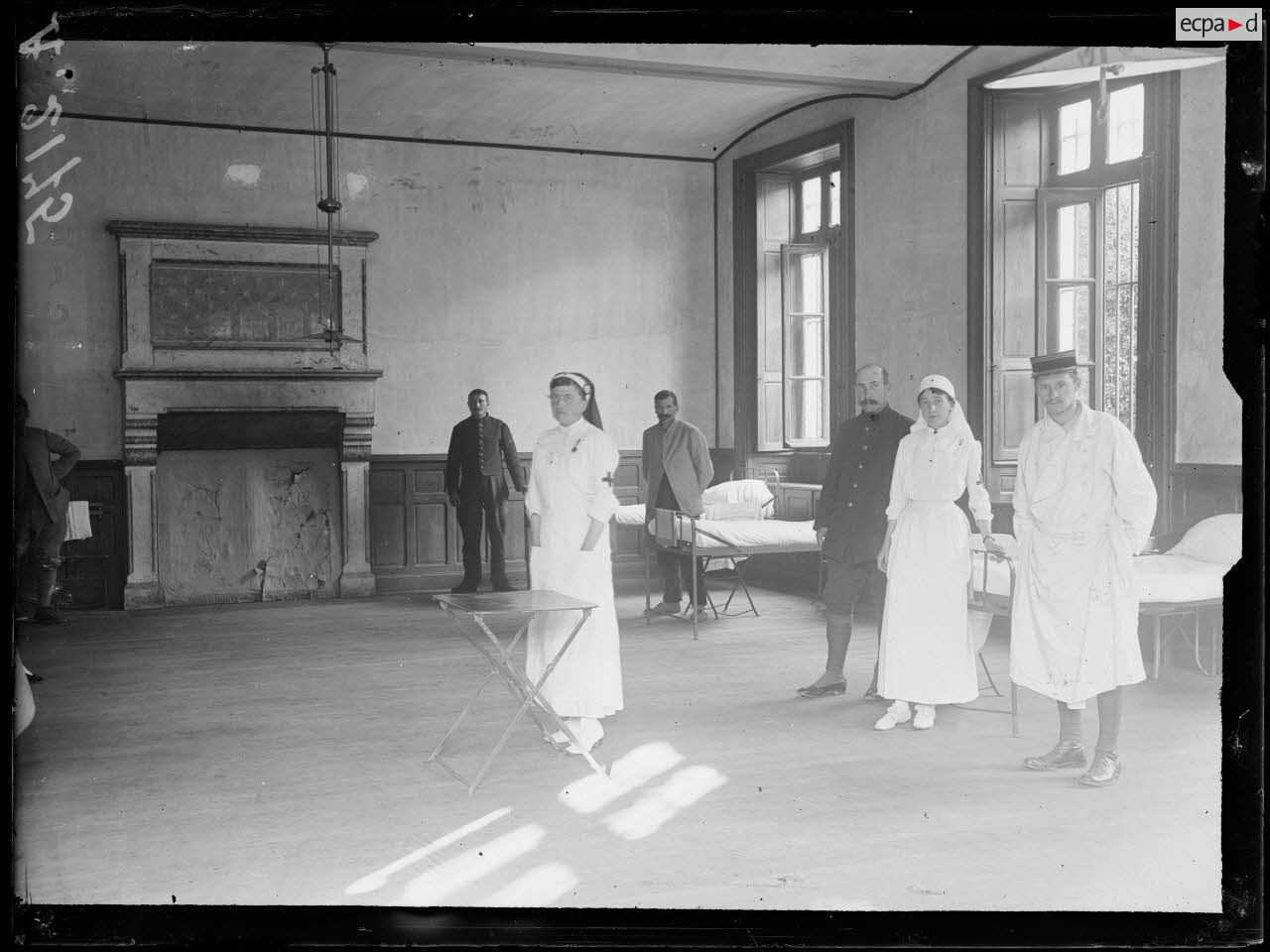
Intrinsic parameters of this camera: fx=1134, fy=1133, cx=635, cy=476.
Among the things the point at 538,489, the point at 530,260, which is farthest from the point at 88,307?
the point at 538,489

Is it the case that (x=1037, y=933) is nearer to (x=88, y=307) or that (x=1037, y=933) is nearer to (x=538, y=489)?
(x=538, y=489)

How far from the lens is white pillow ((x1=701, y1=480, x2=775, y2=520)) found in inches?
268

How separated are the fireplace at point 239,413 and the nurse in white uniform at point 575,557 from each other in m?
3.56

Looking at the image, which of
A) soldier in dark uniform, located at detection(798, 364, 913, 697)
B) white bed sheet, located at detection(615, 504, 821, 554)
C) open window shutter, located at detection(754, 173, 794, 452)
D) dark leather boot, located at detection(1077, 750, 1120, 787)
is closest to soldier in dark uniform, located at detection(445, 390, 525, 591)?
white bed sheet, located at detection(615, 504, 821, 554)

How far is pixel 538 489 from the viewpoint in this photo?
470 centimetres

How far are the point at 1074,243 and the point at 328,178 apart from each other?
15.4 ft

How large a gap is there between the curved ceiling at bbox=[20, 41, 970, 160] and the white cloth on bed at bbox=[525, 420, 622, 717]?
2.39 meters

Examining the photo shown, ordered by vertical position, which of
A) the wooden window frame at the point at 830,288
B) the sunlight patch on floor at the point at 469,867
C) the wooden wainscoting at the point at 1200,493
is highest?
the wooden window frame at the point at 830,288

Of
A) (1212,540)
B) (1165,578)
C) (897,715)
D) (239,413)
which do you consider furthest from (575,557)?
(239,413)

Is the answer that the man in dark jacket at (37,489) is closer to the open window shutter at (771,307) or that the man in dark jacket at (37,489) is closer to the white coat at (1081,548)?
the white coat at (1081,548)

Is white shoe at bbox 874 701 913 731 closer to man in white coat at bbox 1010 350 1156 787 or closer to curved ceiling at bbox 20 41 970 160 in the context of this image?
man in white coat at bbox 1010 350 1156 787

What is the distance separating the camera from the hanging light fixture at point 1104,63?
3.97m

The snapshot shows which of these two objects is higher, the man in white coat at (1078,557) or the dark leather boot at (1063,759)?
the man in white coat at (1078,557)

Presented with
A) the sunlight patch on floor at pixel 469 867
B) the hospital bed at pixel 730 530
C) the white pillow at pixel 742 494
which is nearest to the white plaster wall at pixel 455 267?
the white pillow at pixel 742 494
